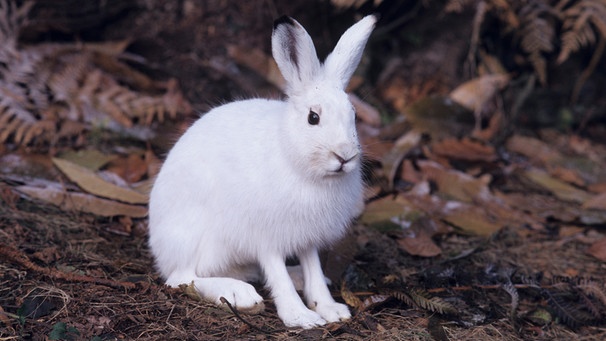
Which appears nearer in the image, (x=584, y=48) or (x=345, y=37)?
(x=345, y=37)

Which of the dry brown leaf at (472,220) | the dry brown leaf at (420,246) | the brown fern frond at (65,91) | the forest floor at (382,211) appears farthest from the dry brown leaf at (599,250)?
the brown fern frond at (65,91)

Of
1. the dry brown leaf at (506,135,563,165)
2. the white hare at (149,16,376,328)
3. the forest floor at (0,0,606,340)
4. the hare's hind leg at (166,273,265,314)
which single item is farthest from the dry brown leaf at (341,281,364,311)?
the dry brown leaf at (506,135,563,165)

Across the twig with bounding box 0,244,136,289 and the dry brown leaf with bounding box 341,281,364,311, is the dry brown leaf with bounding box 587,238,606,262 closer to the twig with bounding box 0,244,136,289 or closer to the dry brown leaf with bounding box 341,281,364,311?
the dry brown leaf with bounding box 341,281,364,311

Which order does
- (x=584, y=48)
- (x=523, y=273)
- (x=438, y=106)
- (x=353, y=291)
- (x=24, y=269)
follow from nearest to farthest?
(x=24, y=269)
(x=353, y=291)
(x=523, y=273)
(x=438, y=106)
(x=584, y=48)

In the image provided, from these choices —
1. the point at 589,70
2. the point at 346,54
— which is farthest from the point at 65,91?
the point at 589,70

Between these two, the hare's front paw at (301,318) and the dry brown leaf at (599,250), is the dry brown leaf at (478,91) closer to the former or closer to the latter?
the dry brown leaf at (599,250)

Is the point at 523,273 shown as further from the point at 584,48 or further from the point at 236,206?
the point at 584,48

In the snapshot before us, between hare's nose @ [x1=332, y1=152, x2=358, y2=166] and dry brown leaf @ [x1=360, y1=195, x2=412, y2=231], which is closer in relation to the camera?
hare's nose @ [x1=332, y1=152, x2=358, y2=166]

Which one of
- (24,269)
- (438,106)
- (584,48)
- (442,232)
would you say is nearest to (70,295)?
(24,269)

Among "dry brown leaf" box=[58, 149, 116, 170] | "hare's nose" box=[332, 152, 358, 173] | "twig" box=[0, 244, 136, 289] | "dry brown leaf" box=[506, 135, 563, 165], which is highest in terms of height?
"hare's nose" box=[332, 152, 358, 173]

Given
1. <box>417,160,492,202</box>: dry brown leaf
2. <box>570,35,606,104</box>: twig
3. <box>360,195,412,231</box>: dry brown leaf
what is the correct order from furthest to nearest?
<box>570,35,606,104</box>: twig, <box>417,160,492,202</box>: dry brown leaf, <box>360,195,412,231</box>: dry brown leaf
